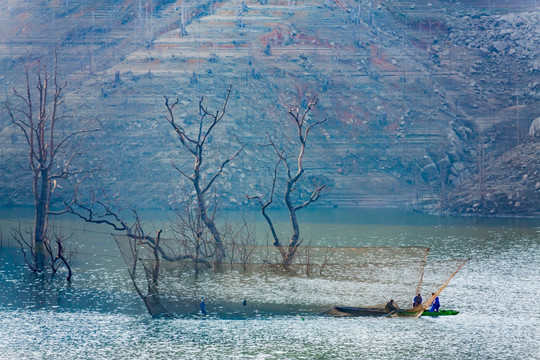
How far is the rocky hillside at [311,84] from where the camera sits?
7956 cm

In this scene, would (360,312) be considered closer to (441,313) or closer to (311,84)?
(441,313)

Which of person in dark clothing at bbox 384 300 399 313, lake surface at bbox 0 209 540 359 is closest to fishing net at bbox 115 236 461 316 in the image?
person in dark clothing at bbox 384 300 399 313

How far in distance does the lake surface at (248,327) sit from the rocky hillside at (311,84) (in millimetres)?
35400

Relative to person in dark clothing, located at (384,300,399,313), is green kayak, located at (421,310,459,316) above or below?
below

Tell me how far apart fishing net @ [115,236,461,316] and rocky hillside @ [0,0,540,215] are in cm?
3946

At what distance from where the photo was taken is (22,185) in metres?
76.6

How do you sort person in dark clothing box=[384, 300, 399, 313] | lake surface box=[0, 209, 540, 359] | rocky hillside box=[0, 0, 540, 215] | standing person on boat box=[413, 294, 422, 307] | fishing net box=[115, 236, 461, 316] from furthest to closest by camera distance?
1. rocky hillside box=[0, 0, 540, 215]
2. fishing net box=[115, 236, 461, 316]
3. standing person on boat box=[413, 294, 422, 307]
4. person in dark clothing box=[384, 300, 399, 313]
5. lake surface box=[0, 209, 540, 359]

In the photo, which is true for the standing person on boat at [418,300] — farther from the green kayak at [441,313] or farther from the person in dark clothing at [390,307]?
the person in dark clothing at [390,307]

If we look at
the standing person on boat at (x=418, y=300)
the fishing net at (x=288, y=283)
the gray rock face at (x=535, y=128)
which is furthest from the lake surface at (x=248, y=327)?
the gray rock face at (x=535, y=128)

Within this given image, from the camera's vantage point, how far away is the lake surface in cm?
2705

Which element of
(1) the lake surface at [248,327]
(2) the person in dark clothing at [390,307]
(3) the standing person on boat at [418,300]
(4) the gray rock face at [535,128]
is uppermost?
(4) the gray rock face at [535,128]

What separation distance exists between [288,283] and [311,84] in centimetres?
5969

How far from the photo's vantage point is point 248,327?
29781 millimetres

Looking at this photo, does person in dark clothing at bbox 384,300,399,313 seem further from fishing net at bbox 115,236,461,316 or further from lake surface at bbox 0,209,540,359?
lake surface at bbox 0,209,540,359
